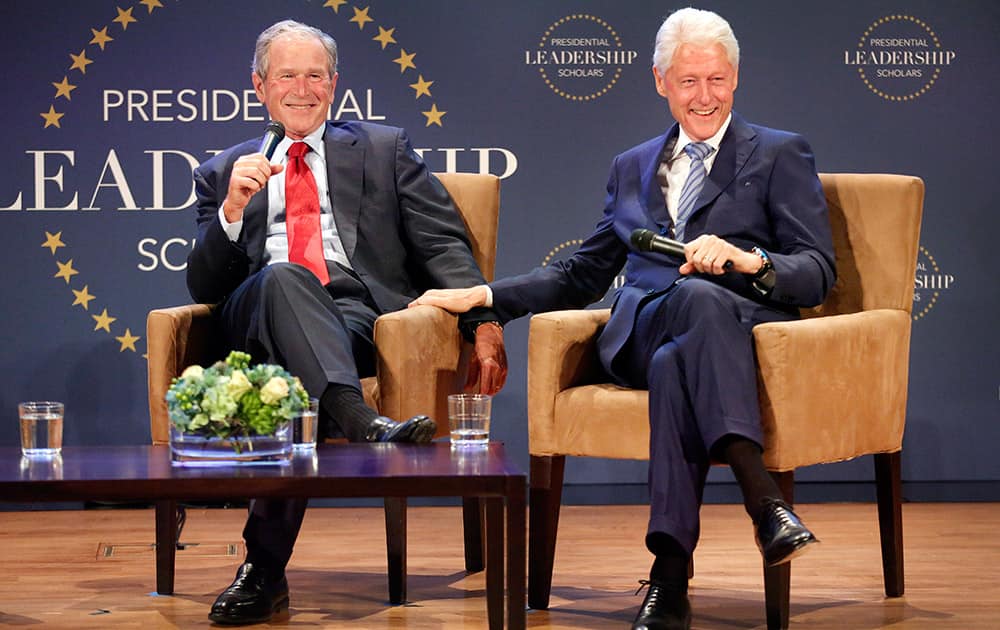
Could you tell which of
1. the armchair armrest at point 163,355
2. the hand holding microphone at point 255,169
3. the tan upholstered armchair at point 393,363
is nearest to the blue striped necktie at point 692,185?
the tan upholstered armchair at point 393,363

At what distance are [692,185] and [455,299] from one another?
616 millimetres

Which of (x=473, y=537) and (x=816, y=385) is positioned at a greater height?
(x=816, y=385)

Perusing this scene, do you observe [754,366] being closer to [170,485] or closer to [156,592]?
[170,485]

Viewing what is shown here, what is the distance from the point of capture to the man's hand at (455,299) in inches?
124

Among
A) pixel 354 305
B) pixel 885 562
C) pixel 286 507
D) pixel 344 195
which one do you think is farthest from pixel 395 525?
pixel 885 562

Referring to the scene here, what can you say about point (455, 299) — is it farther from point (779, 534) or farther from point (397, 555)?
point (779, 534)

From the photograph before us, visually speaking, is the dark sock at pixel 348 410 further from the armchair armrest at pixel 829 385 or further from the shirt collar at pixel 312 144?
the shirt collar at pixel 312 144

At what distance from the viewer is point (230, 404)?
7.17 ft

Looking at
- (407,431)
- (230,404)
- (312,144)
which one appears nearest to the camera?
Answer: (230,404)

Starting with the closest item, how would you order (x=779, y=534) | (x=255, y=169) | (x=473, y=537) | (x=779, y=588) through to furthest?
(x=779, y=534)
(x=779, y=588)
(x=255, y=169)
(x=473, y=537)

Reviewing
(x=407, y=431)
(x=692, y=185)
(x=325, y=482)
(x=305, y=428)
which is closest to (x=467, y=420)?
(x=407, y=431)

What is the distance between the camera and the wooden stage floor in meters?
2.82

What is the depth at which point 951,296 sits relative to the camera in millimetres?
4492

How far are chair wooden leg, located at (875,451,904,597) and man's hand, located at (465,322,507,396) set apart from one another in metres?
0.88
